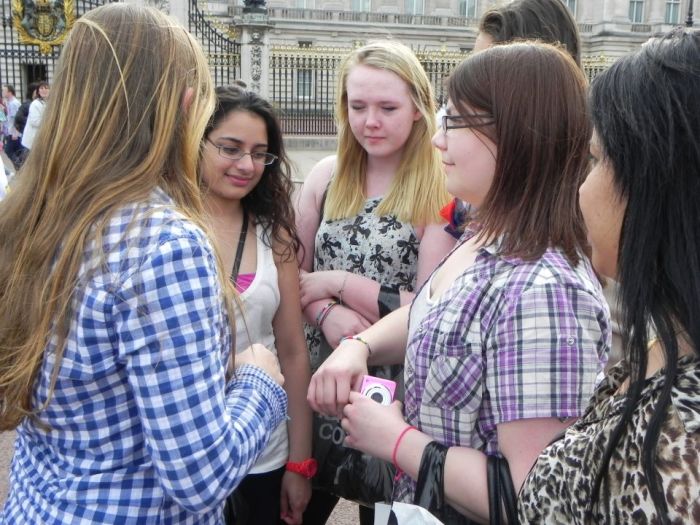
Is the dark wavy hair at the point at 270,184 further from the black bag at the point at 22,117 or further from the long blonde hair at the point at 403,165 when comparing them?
the black bag at the point at 22,117

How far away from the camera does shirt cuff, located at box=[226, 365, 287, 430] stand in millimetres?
1773

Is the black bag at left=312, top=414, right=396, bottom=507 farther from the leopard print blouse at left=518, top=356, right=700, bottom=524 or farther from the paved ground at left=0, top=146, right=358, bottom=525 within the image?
the paved ground at left=0, top=146, right=358, bottom=525

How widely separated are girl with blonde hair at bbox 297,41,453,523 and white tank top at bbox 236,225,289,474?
0.23 m

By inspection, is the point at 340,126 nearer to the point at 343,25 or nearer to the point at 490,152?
the point at 490,152

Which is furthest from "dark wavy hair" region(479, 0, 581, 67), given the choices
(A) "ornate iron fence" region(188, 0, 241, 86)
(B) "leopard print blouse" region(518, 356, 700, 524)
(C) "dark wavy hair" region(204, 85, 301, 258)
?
(A) "ornate iron fence" region(188, 0, 241, 86)

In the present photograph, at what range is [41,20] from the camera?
22.1 metres

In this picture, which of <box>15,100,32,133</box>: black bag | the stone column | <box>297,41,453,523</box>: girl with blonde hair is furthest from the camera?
the stone column

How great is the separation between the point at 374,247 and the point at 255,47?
716 inches

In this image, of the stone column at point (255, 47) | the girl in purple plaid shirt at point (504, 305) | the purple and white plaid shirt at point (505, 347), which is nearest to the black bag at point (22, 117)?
the stone column at point (255, 47)

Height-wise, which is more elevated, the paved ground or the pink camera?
the pink camera

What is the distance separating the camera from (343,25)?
38562mm

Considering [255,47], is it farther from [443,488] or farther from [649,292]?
[649,292]

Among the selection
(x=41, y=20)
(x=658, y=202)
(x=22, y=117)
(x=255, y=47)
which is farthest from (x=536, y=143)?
(x=41, y=20)

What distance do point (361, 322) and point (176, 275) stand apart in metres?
1.27
